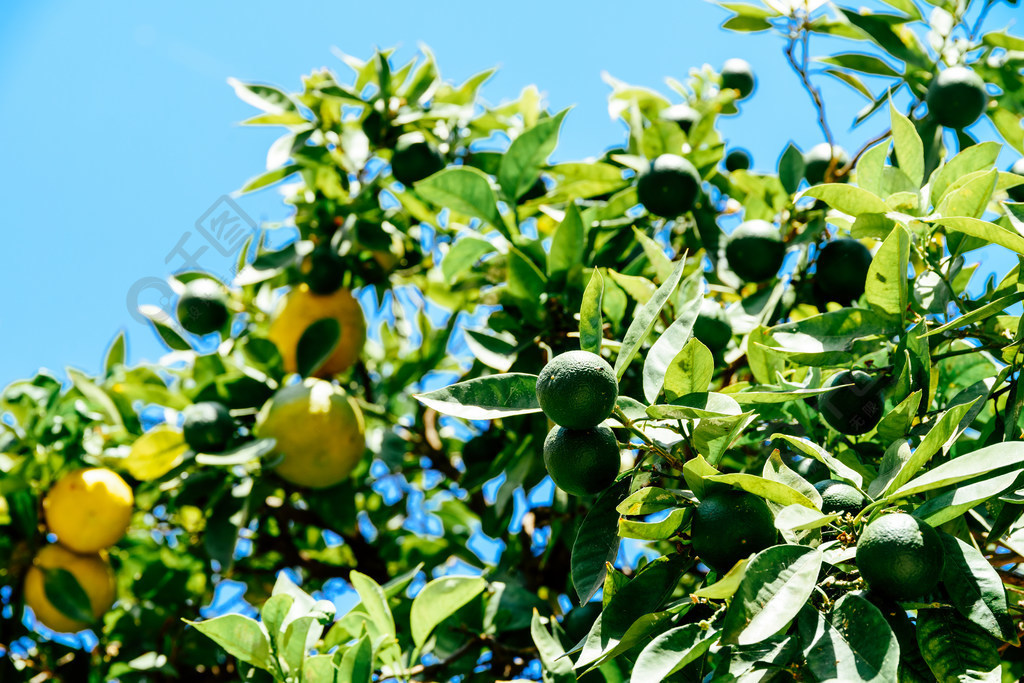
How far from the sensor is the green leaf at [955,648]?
35.8 inches

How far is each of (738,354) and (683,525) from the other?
23.8 inches

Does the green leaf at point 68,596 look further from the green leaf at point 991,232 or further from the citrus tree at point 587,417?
the green leaf at point 991,232

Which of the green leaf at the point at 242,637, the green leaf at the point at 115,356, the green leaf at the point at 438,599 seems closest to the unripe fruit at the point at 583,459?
the green leaf at the point at 438,599

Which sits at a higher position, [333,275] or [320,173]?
[320,173]

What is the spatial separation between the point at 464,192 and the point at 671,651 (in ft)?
3.42

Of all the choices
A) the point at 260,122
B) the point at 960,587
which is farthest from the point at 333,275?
the point at 960,587

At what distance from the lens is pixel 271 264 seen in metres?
2.27

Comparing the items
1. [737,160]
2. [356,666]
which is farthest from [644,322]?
[737,160]

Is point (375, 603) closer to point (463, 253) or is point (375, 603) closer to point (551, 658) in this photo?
point (551, 658)

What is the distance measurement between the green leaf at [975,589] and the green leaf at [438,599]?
737 millimetres

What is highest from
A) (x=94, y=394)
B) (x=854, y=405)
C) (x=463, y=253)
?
(x=94, y=394)

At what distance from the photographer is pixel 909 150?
1.28m

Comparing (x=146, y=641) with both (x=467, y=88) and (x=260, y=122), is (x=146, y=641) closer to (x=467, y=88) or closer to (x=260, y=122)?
(x=260, y=122)

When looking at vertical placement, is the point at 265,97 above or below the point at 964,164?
above
